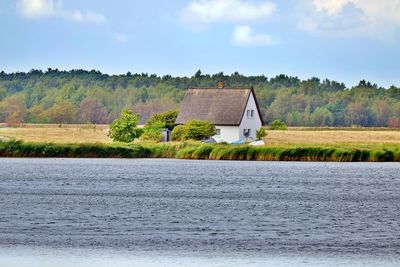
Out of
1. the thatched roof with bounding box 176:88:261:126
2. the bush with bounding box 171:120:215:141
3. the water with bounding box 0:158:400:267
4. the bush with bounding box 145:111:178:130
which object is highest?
the thatched roof with bounding box 176:88:261:126

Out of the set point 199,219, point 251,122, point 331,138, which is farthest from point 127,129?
point 199,219

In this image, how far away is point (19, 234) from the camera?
25797mm

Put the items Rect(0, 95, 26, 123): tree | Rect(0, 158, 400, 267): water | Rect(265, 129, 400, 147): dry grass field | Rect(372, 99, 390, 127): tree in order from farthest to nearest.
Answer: Rect(372, 99, 390, 127): tree
Rect(0, 95, 26, 123): tree
Rect(265, 129, 400, 147): dry grass field
Rect(0, 158, 400, 267): water

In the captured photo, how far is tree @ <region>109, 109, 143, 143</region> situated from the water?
21.5 metres

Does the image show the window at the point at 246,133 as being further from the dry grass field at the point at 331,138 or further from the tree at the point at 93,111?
the tree at the point at 93,111

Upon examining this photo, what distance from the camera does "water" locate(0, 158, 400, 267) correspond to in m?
22.6

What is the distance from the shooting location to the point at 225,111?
81.4 meters

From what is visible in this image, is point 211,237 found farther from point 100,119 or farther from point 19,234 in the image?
point 100,119

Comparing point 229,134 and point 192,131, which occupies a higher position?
point 192,131

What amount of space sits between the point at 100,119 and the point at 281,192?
128 m

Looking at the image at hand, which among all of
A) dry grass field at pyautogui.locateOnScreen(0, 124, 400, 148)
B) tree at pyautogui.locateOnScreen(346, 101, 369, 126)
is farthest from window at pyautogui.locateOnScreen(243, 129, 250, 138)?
tree at pyautogui.locateOnScreen(346, 101, 369, 126)

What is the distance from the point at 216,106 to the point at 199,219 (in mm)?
52123

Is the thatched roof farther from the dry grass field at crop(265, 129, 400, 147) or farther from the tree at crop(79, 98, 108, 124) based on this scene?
the tree at crop(79, 98, 108, 124)

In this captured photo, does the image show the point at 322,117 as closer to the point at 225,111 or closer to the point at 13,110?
the point at 13,110
